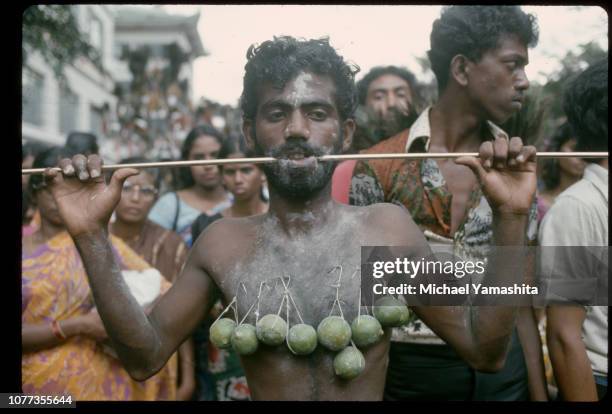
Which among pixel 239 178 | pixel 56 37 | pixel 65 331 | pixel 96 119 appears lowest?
pixel 65 331

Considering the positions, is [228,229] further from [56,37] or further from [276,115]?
[56,37]

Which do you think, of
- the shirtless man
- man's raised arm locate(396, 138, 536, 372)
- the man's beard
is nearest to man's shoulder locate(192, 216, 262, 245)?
the shirtless man

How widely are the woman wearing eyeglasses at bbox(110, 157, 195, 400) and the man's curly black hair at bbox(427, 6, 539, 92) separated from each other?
1.55 m

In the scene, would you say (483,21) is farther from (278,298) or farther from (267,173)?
(278,298)

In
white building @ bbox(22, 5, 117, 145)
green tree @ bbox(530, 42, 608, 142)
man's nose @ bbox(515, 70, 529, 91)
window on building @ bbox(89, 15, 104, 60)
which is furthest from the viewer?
window on building @ bbox(89, 15, 104, 60)

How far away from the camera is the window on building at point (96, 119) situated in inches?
338

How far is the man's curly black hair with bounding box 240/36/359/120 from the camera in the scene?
6.62 feet

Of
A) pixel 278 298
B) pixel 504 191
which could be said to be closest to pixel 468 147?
pixel 504 191

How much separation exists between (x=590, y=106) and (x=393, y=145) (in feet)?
2.26

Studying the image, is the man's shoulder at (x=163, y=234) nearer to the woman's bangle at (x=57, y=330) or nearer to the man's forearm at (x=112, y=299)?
the woman's bangle at (x=57, y=330)

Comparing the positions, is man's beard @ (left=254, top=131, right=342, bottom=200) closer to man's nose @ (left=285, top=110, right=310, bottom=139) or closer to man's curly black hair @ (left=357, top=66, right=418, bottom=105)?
man's nose @ (left=285, top=110, right=310, bottom=139)

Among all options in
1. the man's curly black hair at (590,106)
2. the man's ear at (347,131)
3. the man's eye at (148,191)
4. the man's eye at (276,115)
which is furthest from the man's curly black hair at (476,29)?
the man's eye at (148,191)

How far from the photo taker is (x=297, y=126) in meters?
1.95

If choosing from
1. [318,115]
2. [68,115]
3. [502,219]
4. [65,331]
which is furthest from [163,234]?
[68,115]
